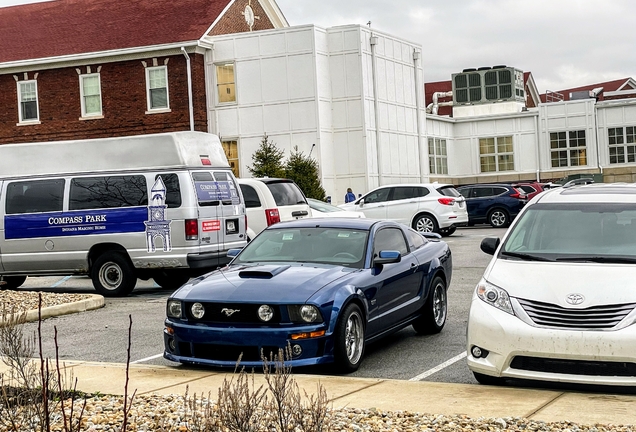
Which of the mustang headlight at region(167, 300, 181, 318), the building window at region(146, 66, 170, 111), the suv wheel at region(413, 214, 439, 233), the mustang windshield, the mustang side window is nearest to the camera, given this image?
the mustang headlight at region(167, 300, 181, 318)

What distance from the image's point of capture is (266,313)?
8.60 m

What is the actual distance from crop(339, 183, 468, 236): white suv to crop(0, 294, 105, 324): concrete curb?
13.9 metres

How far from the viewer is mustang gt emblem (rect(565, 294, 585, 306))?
295 inches

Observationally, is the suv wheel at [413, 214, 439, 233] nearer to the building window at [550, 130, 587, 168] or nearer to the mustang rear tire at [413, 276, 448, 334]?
the mustang rear tire at [413, 276, 448, 334]

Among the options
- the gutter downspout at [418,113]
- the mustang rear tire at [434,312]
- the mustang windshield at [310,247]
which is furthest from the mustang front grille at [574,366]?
the gutter downspout at [418,113]

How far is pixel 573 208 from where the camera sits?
8992 millimetres

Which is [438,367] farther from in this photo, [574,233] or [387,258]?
[574,233]

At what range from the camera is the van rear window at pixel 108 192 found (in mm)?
15945

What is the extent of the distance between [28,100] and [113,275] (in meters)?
26.7

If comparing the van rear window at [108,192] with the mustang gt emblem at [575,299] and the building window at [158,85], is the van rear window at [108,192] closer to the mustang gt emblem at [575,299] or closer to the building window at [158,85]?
the mustang gt emblem at [575,299]

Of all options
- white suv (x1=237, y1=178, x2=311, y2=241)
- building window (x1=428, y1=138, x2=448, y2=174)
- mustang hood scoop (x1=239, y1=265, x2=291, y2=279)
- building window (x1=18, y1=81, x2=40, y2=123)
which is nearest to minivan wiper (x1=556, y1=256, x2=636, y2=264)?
mustang hood scoop (x1=239, y1=265, x2=291, y2=279)

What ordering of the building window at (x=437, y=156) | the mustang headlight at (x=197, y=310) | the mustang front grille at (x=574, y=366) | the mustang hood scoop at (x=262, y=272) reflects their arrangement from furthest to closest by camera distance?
the building window at (x=437, y=156) → the mustang hood scoop at (x=262, y=272) → the mustang headlight at (x=197, y=310) → the mustang front grille at (x=574, y=366)

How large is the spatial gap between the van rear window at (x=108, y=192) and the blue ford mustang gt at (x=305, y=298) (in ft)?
19.2

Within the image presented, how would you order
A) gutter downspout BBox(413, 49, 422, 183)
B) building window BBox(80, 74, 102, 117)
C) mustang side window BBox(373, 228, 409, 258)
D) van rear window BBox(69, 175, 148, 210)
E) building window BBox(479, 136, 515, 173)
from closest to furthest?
mustang side window BBox(373, 228, 409, 258), van rear window BBox(69, 175, 148, 210), building window BBox(80, 74, 102, 117), gutter downspout BBox(413, 49, 422, 183), building window BBox(479, 136, 515, 173)
